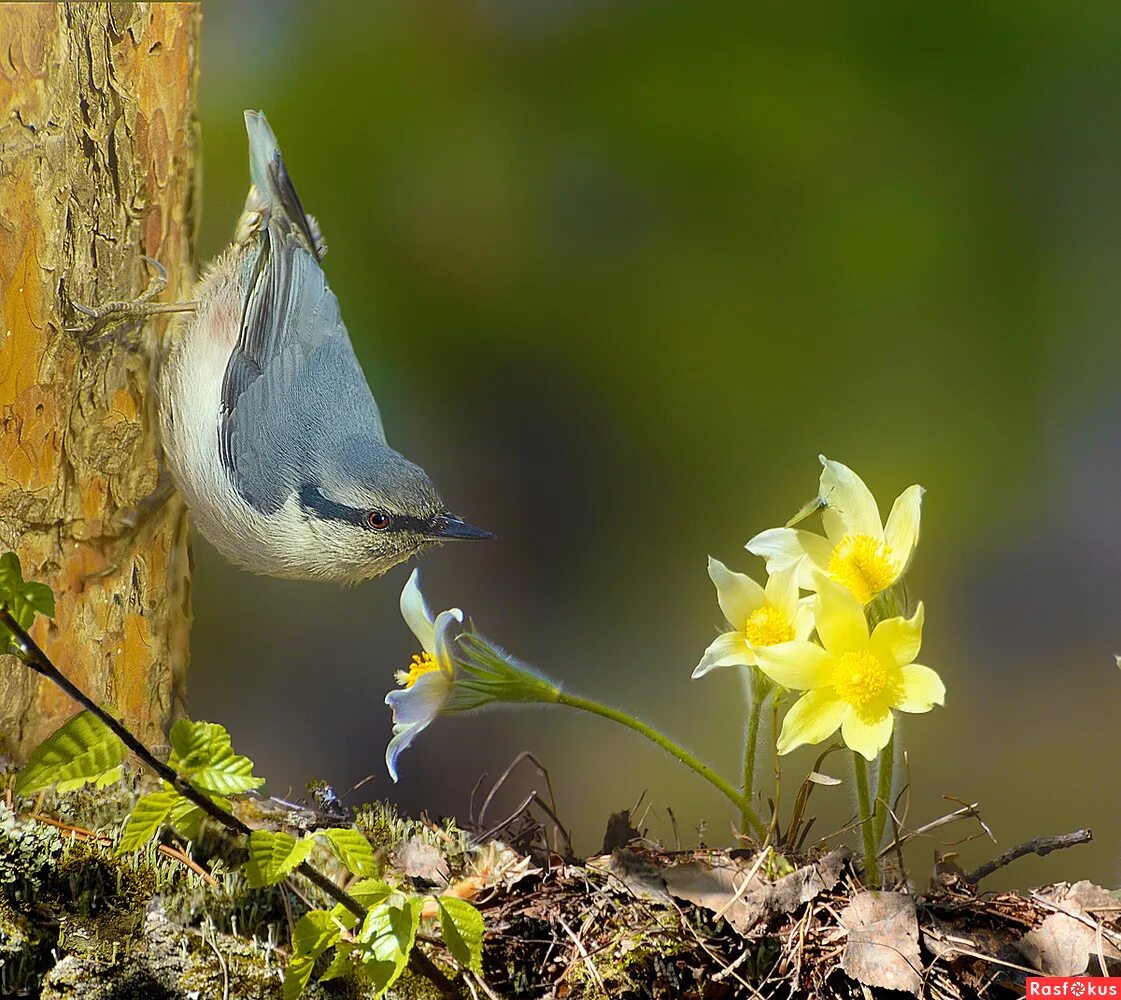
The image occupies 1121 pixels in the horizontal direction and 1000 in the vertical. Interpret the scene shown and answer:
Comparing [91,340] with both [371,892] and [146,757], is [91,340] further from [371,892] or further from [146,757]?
[371,892]

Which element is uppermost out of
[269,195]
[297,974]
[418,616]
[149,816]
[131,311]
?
[269,195]

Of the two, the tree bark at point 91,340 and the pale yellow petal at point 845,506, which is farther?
the tree bark at point 91,340

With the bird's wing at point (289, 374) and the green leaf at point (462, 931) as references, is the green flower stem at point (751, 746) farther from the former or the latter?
the bird's wing at point (289, 374)

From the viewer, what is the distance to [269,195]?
44.8 inches

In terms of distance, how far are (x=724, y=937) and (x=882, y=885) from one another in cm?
14

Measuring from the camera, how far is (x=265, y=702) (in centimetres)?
114

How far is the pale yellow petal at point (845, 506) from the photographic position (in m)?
0.95

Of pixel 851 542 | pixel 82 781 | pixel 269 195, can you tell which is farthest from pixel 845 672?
pixel 269 195

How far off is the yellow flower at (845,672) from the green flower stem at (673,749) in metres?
0.11

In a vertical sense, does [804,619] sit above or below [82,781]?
above

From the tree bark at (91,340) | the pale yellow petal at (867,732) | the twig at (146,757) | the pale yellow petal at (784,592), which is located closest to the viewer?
the twig at (146,757)

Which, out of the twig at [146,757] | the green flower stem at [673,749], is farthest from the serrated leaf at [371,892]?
the green flower stem at [673,749]

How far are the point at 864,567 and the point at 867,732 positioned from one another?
14cm

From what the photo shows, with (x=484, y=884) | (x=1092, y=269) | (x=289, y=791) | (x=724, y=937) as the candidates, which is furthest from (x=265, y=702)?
(x=1092, y=269)
